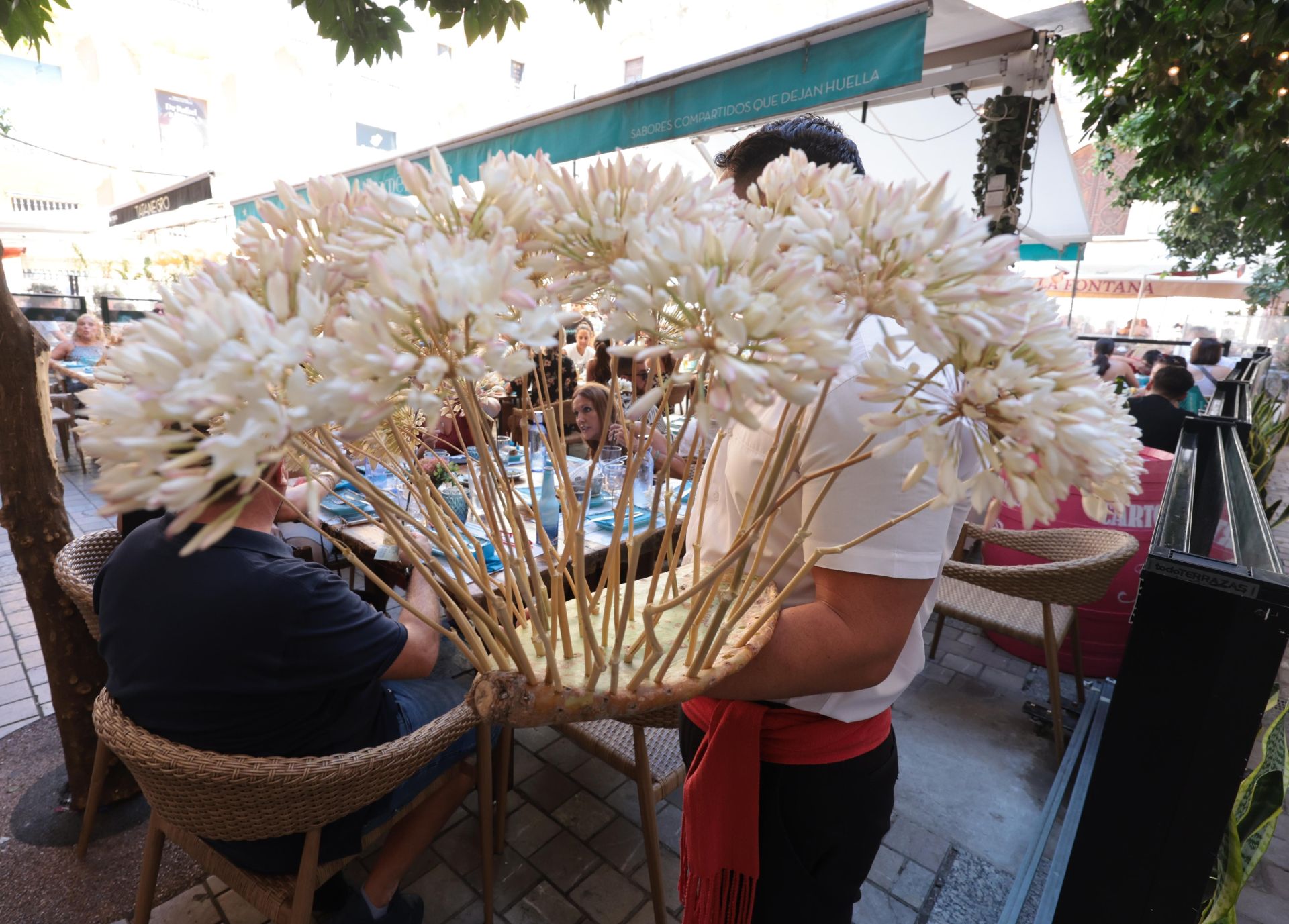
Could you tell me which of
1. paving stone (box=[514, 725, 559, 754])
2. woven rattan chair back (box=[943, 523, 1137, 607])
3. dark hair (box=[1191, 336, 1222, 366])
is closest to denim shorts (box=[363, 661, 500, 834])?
paving stone (box=[514, 725, 559, 754])

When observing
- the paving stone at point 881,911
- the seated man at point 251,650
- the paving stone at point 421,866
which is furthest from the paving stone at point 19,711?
the paving stone at point 881,911

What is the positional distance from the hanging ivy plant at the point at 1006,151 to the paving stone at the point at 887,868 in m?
3.04

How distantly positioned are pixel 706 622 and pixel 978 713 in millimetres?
3089

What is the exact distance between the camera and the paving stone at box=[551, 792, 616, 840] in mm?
2494

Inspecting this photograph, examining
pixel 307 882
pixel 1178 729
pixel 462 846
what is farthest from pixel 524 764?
pixel 1178 729

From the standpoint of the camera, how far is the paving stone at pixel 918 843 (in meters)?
2.43

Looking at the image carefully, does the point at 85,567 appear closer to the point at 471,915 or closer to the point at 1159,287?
the point at 471,915

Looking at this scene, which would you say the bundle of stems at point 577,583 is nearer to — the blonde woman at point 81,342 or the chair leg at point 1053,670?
the chair leg at point 1053,670

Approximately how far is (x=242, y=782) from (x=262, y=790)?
0.05 metres

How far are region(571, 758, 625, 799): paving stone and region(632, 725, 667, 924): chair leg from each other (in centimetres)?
65

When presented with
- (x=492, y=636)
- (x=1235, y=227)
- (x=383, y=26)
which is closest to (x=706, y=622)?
(x=492, y=636)

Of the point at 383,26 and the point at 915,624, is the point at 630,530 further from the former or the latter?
the point at 383,26

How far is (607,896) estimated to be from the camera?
7.29ft

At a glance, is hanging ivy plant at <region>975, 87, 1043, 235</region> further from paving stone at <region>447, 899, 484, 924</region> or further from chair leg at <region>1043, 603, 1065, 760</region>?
paving stone at <region>447, 899, 484, 924</region>
